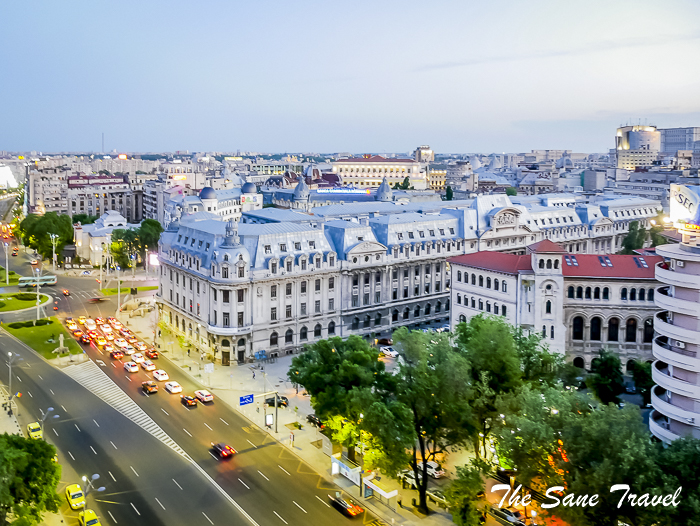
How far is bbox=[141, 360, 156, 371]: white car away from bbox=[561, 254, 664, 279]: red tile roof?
70713mm

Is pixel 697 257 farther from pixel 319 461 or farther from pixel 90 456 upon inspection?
pixel 90 456

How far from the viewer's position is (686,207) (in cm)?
6312

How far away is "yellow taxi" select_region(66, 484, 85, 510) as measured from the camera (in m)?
64.9

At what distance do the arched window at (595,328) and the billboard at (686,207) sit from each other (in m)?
39.4

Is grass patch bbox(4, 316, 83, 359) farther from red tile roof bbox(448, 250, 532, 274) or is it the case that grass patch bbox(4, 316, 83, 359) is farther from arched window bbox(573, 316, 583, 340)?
arched window bbox(573, 316, 583, 340)

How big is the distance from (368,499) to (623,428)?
29094mm

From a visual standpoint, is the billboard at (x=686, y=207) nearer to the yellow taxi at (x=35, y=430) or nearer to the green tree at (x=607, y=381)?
the green tree at (x=607, y=381)

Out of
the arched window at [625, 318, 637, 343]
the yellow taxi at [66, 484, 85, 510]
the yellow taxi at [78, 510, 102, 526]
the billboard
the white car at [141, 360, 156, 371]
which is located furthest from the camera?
the white car at [141, 360, 156, 371]

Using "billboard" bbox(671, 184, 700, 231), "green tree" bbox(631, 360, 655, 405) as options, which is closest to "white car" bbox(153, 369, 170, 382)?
"green tree" bbox(631, 360, 655, 405)

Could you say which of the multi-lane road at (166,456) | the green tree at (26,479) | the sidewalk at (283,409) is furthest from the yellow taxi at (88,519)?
the sidewalk at (283,409)

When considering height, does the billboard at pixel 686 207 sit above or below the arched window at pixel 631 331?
above

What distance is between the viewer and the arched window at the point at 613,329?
10081 centimetres

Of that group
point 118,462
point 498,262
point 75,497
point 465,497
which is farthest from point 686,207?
point 75,497

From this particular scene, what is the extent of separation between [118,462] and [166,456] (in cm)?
555
